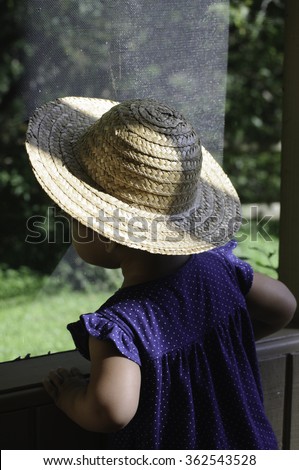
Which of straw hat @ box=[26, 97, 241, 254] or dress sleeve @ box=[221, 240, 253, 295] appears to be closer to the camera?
straw hat @ box=[26, 97, 241, 254]

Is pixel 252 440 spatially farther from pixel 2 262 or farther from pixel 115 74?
pixel 2 262

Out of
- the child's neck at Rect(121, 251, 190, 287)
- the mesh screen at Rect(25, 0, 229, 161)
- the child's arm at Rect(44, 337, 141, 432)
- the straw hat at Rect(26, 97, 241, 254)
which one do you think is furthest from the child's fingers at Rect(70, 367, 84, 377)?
the mesh screen at Rect(25, 0, 229, 161)

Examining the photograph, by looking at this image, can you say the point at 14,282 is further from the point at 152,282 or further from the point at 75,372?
the point at 152,282

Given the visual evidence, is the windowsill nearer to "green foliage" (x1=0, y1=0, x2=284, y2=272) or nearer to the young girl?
the young girl

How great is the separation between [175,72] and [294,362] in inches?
36.9

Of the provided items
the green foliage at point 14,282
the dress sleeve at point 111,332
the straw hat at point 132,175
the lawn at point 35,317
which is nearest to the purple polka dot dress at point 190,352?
the dress sleeve at point 111,332

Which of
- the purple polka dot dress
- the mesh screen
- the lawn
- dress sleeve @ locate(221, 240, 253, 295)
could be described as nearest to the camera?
the purple polka dot dress

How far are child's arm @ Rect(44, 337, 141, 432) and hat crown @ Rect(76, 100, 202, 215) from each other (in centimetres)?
35

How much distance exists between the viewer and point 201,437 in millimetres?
2055

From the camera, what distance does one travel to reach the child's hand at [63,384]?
195cm

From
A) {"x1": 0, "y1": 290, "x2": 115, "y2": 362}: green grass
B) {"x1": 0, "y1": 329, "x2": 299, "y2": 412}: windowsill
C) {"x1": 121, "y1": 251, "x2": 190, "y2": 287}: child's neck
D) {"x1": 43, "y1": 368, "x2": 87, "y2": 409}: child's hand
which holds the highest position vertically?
{"x1": 121, "y1": 251, "x2": 190, "y2": 287}: child's neck

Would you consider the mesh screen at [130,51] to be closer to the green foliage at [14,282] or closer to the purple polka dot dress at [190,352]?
the purple polka dot dress at [190,352]

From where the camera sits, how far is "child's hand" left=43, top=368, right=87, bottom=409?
6.40 ft

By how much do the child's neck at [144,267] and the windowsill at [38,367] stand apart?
0.34 metres
